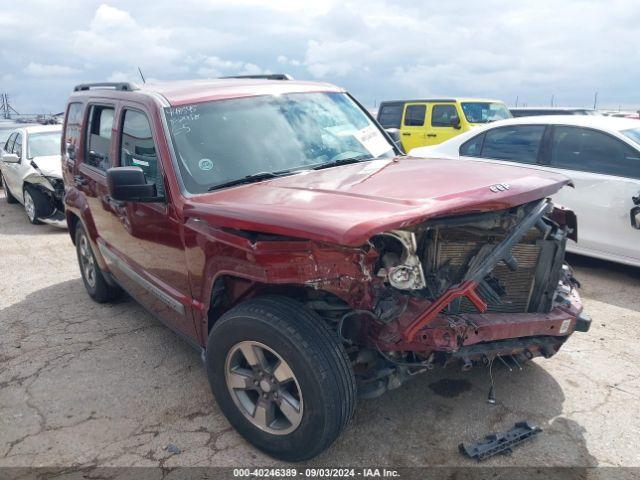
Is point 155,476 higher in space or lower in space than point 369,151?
lower

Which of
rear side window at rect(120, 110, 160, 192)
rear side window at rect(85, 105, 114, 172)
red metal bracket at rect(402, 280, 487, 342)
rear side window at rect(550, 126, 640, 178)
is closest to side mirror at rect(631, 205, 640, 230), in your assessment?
rear side window at rect(550, 126, 640, 178)

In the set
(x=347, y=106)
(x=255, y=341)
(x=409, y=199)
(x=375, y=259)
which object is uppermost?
(x=347, y=106)

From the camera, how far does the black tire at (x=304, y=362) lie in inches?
94.5

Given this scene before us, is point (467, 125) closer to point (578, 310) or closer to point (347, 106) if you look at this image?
point (347, 106)

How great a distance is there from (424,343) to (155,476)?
1543 millimetres

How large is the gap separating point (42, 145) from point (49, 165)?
36.6 inches

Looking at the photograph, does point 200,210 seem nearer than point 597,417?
Yes

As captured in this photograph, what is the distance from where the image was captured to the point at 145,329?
4.48 m

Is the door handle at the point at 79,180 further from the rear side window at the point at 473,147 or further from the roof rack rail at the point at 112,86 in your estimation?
the rear side window at the point at 473,147

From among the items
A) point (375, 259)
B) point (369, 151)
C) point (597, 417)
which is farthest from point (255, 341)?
point (597, 417)

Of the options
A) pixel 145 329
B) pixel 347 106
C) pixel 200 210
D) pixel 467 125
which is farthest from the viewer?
pixel 467 125

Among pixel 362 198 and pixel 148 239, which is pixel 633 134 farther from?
pixel 148 239

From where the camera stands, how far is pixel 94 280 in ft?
16.4

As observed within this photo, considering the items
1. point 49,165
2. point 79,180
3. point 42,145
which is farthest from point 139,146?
point 42,145
